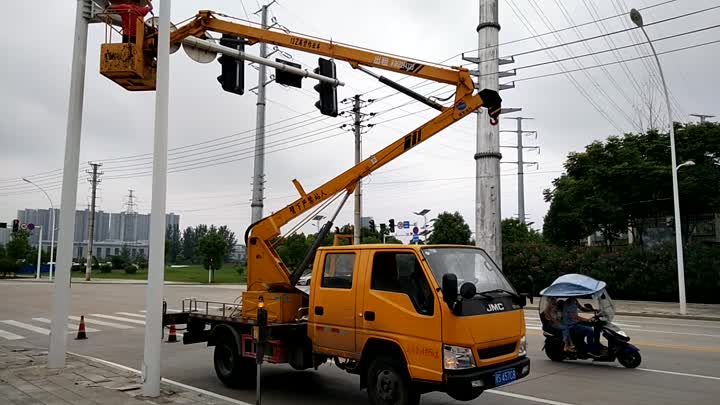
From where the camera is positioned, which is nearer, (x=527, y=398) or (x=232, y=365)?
(x=527, y=398)

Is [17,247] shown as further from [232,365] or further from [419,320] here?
[419,320]

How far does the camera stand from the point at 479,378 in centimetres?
584

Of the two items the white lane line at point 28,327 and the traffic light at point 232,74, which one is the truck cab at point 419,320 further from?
the white lane line at point 28,327

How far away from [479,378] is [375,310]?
1480mm

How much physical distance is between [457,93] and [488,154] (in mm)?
10143

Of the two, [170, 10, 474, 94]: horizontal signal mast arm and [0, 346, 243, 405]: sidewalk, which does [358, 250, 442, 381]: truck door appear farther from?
[170, 10, 474, 94]: horizontal signal mast arm

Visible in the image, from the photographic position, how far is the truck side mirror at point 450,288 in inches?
223

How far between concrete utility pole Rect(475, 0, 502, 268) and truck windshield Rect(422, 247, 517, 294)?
12663mm

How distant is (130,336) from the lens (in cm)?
1475

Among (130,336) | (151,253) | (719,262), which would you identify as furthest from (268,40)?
(719,262)

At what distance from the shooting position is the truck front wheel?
613 cm

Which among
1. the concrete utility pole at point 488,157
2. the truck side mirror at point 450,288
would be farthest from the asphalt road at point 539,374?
the concrete utility pole at point 488,157

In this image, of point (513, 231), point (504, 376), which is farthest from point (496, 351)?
point (513, 231)

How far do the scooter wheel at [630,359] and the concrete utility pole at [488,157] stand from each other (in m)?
9.09
